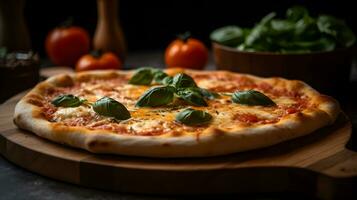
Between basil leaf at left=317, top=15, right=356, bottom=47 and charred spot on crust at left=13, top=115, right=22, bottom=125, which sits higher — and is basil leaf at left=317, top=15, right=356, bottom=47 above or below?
above

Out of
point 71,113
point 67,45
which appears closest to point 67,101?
point 71,113

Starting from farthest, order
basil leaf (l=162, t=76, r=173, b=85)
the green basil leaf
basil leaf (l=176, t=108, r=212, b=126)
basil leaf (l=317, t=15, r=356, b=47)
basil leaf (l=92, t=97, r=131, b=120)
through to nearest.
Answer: the green basil leaf < basil leaf (l=317, t=15, r=356, b=47) < basil leaf (l=162, t=76, r=173, b=85) < basil leaf (l=92, t=97, r=131, b=120) < basil leaf (l=176, t=108, r=212, b=126)

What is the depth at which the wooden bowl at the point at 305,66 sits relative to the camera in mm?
3680

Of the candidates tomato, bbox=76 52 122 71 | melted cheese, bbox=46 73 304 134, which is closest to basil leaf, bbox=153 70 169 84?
melted cheese, bbox=46 73 304 134

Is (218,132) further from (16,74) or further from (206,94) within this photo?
(16,74)

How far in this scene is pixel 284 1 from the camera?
534 centimetres

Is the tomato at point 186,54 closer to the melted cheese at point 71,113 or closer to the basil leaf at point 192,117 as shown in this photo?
the melted cheese at point 71,113

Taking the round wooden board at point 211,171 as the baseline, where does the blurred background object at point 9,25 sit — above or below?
above

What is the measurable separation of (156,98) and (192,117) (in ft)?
1.11

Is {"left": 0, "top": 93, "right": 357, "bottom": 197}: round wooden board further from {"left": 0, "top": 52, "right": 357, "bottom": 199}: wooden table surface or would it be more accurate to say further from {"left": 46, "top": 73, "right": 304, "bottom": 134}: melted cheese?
{"left": 46, "top": 73, "right": 304, "bottom": 134}: melted cheese

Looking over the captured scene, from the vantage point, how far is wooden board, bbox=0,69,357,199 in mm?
2326

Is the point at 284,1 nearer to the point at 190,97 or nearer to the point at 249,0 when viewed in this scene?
the point at 249,0

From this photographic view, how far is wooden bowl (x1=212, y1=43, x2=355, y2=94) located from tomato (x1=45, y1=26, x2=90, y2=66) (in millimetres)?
1370

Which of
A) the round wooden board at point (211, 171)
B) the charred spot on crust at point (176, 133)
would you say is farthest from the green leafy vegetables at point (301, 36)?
the charred spot on crust at point (176, 133)
